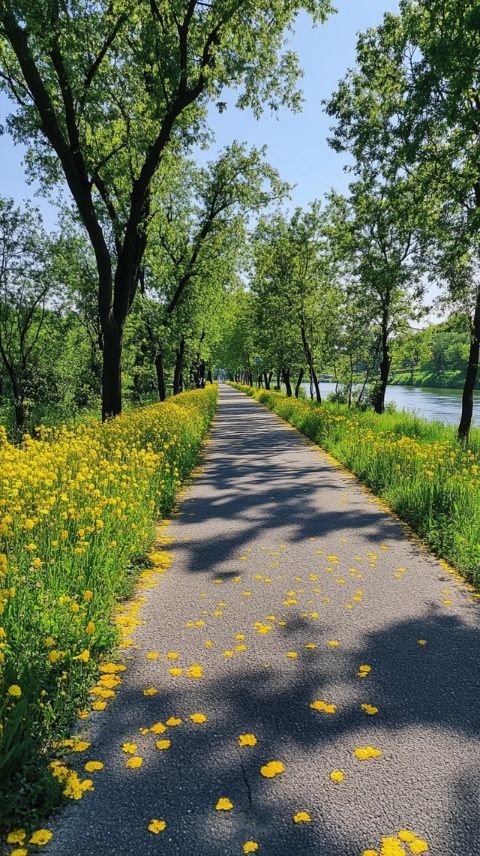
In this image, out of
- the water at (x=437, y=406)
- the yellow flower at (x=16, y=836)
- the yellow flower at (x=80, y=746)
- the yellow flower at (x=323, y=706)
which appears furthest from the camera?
the water at (x=437, y=406)

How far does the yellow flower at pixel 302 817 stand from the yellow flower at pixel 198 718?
737 millimetres

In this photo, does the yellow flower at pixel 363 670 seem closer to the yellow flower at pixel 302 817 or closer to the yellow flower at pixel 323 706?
the yellow flower at pixel 323 706

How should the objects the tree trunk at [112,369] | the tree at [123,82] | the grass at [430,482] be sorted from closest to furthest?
the grass at [430,482], the tree at [123,82], the tree trunk at [112,369]

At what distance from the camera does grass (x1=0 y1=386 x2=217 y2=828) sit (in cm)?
221

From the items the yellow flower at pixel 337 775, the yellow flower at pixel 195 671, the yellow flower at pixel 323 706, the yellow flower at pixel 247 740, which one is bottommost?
the yellow flower at pixel 323 706

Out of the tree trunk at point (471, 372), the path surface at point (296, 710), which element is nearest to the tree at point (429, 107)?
the tree trunk at point (471, 372)

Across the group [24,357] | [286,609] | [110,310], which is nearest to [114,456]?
[286,609]

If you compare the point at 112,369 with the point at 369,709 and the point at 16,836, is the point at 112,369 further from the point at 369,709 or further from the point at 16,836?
the point at 16,836

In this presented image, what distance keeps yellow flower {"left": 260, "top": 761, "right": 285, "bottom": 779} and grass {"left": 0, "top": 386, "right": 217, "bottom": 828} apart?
84 cm

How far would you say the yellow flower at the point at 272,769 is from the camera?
2.30 metres

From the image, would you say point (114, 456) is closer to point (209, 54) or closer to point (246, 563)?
point (246, 563)

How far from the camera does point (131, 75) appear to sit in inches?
434

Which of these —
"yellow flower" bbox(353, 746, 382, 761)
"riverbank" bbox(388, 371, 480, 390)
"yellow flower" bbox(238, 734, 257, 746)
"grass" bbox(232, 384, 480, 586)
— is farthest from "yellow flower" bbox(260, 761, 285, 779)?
"riverbank" bbox(388, 371, 480, 390)

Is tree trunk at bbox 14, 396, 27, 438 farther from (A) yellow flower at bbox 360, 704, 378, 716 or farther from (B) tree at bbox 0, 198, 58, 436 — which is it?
(A) yellow flower at bbox 360, 704, 378, 716
